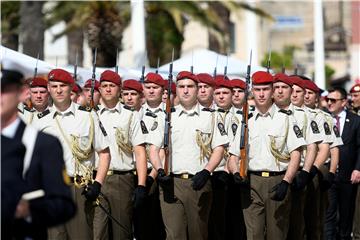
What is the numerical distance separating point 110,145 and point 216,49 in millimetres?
22263

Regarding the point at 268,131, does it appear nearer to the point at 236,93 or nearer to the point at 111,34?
the point at 236,93

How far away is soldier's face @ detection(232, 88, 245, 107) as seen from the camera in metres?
13.0

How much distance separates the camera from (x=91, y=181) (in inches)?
406

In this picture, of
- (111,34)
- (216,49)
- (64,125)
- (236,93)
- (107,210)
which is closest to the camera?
(64,125)

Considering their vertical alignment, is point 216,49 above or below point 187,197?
above

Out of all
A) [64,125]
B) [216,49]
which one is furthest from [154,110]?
[216,49]

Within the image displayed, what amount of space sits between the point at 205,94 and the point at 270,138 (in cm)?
90

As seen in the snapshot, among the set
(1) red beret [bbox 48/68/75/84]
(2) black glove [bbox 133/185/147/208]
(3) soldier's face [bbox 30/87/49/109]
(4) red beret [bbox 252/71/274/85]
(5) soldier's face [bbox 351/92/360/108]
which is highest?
(4) red beret [bbox 252/71/274/85]

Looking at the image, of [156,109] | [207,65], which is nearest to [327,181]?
[156,109]

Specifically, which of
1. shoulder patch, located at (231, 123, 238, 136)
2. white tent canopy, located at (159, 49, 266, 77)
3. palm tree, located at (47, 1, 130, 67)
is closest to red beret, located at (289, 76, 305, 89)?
shoulder patch, located at (231, 123, 238, 136)

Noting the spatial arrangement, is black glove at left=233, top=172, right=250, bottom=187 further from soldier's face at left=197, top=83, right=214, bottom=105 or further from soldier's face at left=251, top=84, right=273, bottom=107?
soldier's face at left=197, top=83, right=214, bottom=105

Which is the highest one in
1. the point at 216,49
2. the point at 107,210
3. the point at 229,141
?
the point at 216,49

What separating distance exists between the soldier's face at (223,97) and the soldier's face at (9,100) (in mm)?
6639

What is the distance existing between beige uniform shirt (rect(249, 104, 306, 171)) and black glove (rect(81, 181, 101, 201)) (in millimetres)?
1760
